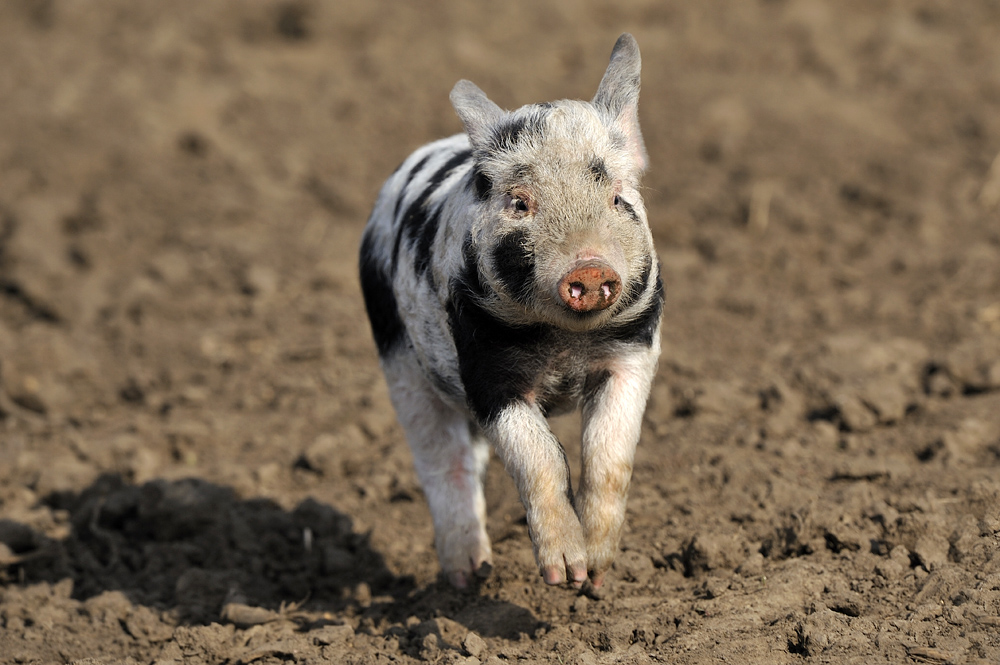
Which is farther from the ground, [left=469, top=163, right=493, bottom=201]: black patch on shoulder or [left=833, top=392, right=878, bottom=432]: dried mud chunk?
[left=469, top=163, right=493, bottom=201]: black patch on shoulder

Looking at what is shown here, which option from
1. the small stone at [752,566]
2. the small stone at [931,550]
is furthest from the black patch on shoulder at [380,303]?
the small stone at [931,550]

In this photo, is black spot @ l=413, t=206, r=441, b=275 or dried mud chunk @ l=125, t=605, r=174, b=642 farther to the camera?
dried mud chunk @ l=125, t=605, r=174, b=642

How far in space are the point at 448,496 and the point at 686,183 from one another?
20.1ft

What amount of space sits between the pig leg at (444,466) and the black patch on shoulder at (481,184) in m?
1.28

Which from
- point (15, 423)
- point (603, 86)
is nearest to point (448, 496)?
point (603, 86)

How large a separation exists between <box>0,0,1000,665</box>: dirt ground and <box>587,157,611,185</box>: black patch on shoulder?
181 centimetres

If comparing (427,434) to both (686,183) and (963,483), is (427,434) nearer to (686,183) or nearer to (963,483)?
(963,483)

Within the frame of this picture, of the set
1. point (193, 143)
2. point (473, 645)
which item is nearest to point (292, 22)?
point (193, 143)

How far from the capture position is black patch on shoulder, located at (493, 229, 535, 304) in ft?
13.9

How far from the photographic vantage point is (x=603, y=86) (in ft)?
15.3

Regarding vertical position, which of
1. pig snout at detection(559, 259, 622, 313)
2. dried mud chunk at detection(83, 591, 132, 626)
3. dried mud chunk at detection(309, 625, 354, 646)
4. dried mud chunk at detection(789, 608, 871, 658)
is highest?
pig snout at detection(559, 259, 622, 313)

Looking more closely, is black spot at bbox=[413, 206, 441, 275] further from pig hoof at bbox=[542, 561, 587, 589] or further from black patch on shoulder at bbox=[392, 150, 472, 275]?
pig hoof at bbox=[542, 561, 587, 589]

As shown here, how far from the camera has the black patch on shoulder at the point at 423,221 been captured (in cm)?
509

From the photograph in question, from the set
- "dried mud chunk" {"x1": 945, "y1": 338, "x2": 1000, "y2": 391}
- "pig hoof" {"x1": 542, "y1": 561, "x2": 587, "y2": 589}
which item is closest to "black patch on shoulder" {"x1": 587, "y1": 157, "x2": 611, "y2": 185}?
"pig hoof" {"x1": 542, "y1": 561, "x2": 587, "y2": 589}
